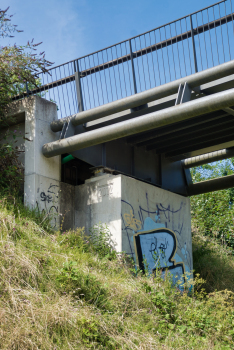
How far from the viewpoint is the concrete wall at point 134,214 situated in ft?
30.3

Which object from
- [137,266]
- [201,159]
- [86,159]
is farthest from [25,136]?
[201,159]

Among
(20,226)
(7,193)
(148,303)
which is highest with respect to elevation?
(7,193)

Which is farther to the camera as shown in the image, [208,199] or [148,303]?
[208,199]

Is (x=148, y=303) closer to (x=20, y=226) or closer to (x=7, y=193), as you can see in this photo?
(x=20, y=226)

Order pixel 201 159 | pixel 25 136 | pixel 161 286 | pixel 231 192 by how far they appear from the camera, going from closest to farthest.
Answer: pixel 161 286 → pixel 25 136 → pixel 201 159 → pixel 231 192

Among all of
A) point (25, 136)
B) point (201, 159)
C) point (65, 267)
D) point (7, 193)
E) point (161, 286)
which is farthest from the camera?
point (201, 159)

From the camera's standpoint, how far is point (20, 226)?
7.54m

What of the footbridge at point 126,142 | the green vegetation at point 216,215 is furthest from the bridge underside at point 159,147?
the green vegetation at point 216,215

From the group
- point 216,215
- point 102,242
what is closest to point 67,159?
point 102,242

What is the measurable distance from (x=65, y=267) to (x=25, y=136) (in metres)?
4.48

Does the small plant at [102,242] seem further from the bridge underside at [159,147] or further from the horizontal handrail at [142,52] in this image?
the horizontal handrail at [142,52]

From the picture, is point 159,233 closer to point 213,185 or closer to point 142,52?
point 213,185

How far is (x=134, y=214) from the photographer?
9602 mm

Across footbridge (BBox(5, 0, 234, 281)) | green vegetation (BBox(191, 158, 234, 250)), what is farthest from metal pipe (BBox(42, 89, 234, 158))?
green vegetation (BBox(191, 158, 234, 250))
